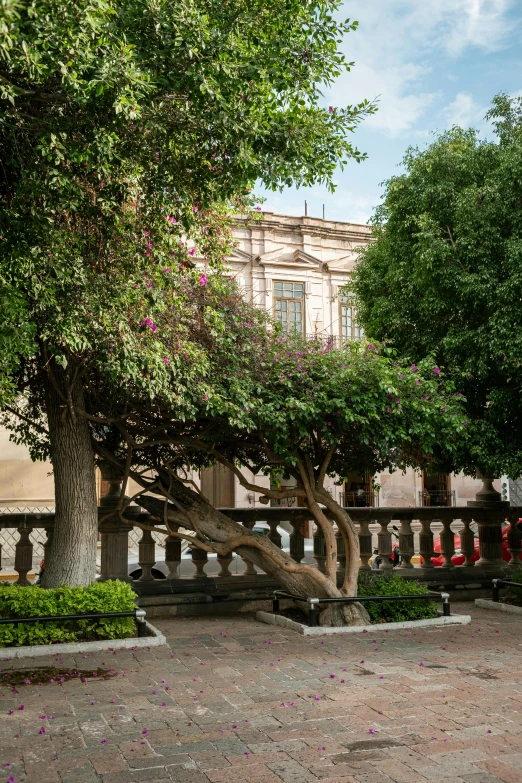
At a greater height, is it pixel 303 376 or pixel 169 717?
pixel 303 376

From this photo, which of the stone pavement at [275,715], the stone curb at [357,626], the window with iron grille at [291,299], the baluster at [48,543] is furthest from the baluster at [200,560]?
the window with iron grille at [291,299]

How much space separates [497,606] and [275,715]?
6.30 meters

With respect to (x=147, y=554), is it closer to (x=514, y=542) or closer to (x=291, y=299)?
(x=514, y=542)

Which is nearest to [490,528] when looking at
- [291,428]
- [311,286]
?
[291,428]

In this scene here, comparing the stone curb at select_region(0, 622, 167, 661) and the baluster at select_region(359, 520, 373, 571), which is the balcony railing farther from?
the stone curb at select_region(0, 622, 167, 661)

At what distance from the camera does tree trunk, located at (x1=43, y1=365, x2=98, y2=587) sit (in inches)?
357

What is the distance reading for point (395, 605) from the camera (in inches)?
397

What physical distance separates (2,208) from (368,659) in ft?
18.2

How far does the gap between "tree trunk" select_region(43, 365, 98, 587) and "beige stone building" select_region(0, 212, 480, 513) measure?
1777 cm

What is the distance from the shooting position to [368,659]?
25.8ft

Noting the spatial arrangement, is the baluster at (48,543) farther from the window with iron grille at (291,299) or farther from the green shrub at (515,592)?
the window with iron grille at (291,299)

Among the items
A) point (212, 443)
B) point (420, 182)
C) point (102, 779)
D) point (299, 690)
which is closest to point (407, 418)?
point (212, 443)

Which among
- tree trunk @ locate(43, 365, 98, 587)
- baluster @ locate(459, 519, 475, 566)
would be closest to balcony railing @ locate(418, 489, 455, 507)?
baluster @ locate(459, 519, 475, 566)

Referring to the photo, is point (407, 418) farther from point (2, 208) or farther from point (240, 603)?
point (2, 208)
